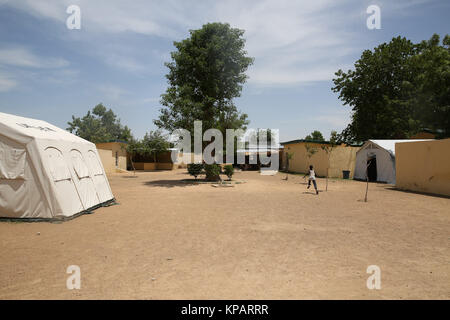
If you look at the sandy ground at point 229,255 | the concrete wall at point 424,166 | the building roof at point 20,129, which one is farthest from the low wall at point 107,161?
the concrete wall at point 424,166

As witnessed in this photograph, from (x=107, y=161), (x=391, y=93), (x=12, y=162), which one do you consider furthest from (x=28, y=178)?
(x=391, y=93)

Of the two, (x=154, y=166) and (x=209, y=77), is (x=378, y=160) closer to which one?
(x=209, y=77)

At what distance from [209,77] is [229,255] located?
17237mm

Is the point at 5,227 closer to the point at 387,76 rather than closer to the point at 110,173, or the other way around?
the point at 110,173

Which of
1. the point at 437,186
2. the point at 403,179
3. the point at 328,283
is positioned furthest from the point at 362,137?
the point at 328,283

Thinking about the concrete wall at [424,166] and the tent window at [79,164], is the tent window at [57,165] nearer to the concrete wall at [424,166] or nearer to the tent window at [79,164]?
the tent window at [79,164]

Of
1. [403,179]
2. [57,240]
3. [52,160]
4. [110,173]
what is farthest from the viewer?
[110,173]

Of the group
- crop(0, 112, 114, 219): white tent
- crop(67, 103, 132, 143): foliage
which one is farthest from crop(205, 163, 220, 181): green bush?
crop(67, 103, 132, 143): foliage

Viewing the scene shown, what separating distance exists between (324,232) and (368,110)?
3013cm

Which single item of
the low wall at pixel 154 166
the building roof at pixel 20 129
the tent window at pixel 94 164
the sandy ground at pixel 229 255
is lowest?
the sandy ground at pixel 229 255

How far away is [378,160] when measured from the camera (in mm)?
22125

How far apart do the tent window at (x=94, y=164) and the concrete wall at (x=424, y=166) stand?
16.9m

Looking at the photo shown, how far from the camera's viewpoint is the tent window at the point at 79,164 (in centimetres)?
891

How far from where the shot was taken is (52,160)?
7.84m
